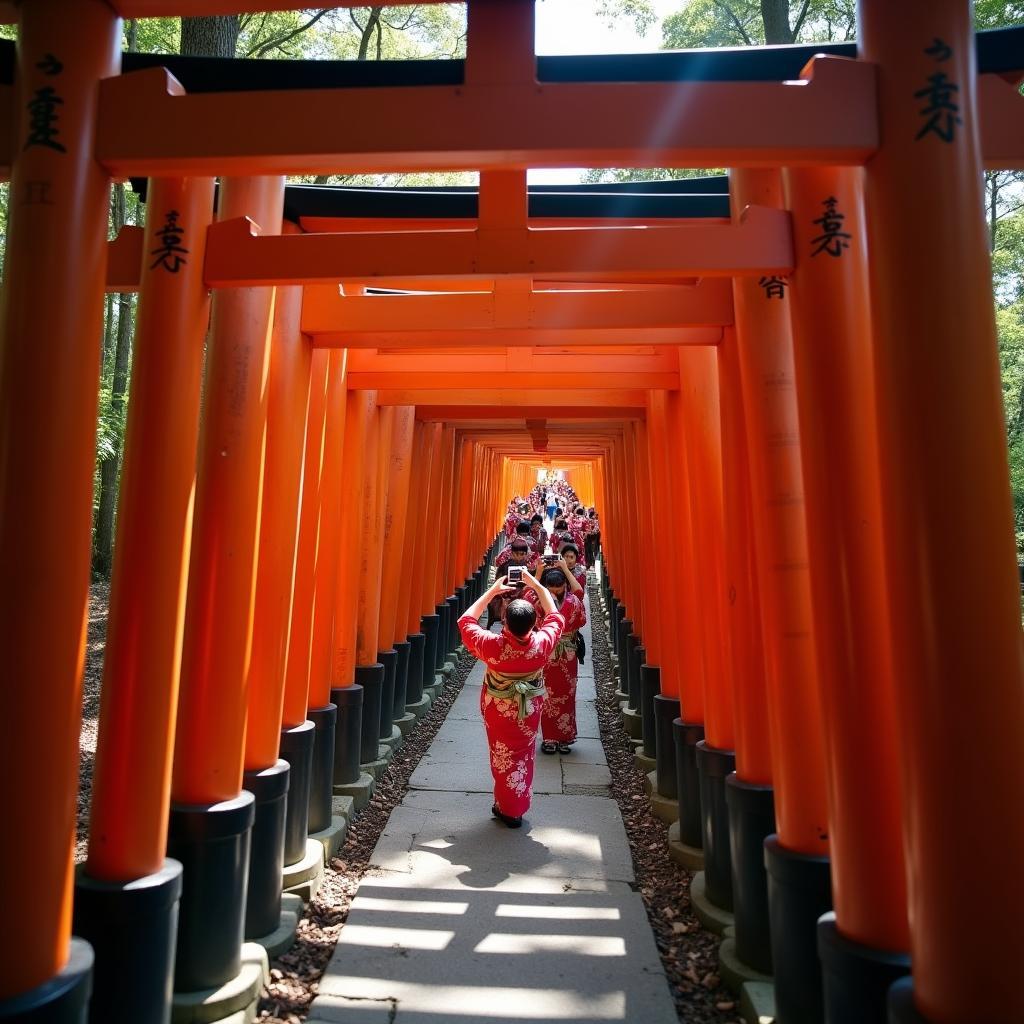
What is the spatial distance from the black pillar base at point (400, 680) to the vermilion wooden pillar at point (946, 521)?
5684 millimetres

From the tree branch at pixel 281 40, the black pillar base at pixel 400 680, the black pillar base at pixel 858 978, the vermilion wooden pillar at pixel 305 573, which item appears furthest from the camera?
the tree branch at pixel 281 40

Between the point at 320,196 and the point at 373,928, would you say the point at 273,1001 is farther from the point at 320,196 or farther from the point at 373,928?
the point at 320,196

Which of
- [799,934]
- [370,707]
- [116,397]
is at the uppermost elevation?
[116,397]

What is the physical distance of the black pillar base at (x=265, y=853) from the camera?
11.0 feet

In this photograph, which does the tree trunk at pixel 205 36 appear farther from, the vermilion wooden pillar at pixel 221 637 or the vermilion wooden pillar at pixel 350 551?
the vermilion wooden pillar at pixel 221 637

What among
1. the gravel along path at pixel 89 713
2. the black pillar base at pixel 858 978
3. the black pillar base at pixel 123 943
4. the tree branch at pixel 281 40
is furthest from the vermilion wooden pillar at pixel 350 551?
the tree branch at pixel 281 40

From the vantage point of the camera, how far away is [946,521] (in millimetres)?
1797

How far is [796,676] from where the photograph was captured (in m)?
2.81

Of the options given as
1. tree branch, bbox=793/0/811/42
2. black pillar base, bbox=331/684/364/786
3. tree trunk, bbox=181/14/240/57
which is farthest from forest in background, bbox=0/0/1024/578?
black pillar base, bbox=331/684/364/786

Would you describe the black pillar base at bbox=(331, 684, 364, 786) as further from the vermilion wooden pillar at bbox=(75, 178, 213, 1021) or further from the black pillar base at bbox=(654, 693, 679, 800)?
the vermilion wooden pillar at bbox=(75, 178, 213, 1021)

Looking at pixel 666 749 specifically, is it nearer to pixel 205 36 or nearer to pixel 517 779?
pixel 517 779

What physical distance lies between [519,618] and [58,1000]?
3274mm

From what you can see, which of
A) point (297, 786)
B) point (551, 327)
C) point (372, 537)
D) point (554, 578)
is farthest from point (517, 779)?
point (551, 327)

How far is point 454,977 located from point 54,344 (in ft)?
9.36
